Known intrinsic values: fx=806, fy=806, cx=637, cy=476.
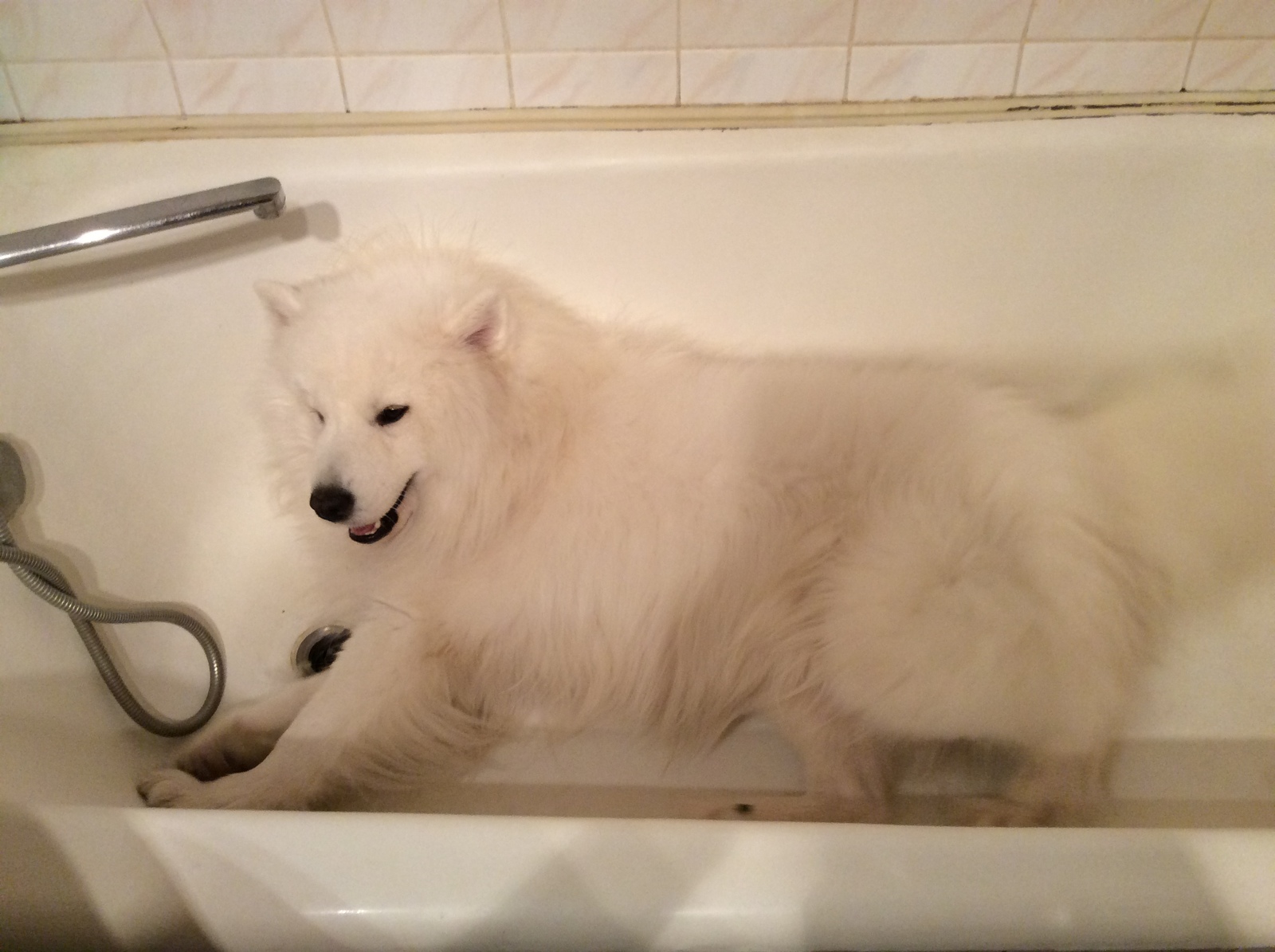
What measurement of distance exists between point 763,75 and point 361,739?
4.32 feet

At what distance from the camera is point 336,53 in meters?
1.45

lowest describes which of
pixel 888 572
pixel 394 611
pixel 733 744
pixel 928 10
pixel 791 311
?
pixel 733 744

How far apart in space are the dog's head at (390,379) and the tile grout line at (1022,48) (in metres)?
1.04

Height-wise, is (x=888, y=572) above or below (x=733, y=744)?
above

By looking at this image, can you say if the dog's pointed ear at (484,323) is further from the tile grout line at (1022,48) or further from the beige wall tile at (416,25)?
the tile grout line at (1022,48)

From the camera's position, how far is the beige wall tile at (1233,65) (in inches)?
56.4

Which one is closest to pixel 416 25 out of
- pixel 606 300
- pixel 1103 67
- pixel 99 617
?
pixel 606 300

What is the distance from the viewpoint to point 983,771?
1232mm

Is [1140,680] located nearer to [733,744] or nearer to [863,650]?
[863,650]

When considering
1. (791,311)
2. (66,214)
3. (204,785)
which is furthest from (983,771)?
(66,214)

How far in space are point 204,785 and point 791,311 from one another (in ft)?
4.28

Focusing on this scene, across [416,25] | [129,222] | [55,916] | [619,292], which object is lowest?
[55,916]

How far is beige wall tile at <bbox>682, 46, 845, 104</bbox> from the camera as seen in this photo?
56.9 inches

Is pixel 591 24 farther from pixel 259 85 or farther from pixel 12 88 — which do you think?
pixel 12 88
